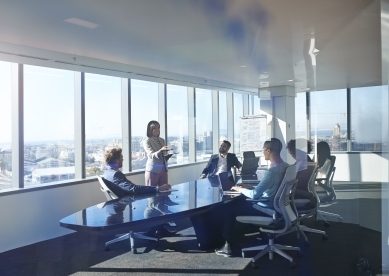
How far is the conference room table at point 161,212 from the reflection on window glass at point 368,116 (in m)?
1.70

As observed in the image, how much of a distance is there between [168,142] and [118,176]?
12.2 ft

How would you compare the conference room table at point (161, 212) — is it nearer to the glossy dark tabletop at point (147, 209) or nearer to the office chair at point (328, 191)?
the glossy dark tabletop at point (147, 209)

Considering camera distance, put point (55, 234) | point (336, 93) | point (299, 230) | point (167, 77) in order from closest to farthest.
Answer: point (299, 230)
point (55, 234)
point (336, 93)
point (167, 77)

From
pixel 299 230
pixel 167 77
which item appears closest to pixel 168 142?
pixel 167 77

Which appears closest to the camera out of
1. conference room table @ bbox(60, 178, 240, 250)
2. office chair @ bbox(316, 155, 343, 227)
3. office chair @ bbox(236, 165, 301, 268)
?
conference room table @ bbox(60, 178, 240, 250)

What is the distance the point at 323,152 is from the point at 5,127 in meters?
4.81

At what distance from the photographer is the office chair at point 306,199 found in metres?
4.59

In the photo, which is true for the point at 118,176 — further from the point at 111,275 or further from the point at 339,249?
the point at 339,249

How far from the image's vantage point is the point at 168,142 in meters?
7.96

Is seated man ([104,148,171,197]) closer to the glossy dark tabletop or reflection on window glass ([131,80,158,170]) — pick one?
the glossy dark tabletop

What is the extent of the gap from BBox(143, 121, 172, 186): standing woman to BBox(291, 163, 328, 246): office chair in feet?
6.79

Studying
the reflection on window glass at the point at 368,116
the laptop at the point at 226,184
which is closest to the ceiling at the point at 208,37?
the reflection on window glass at the point at 368,116

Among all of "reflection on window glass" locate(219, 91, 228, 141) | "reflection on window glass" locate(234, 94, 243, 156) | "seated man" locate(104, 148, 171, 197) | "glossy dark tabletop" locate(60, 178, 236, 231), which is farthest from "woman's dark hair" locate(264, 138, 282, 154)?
"reflection on window glass" locate(219, 91, 228, 141)

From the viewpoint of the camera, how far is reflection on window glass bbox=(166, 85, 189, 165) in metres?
8.00
